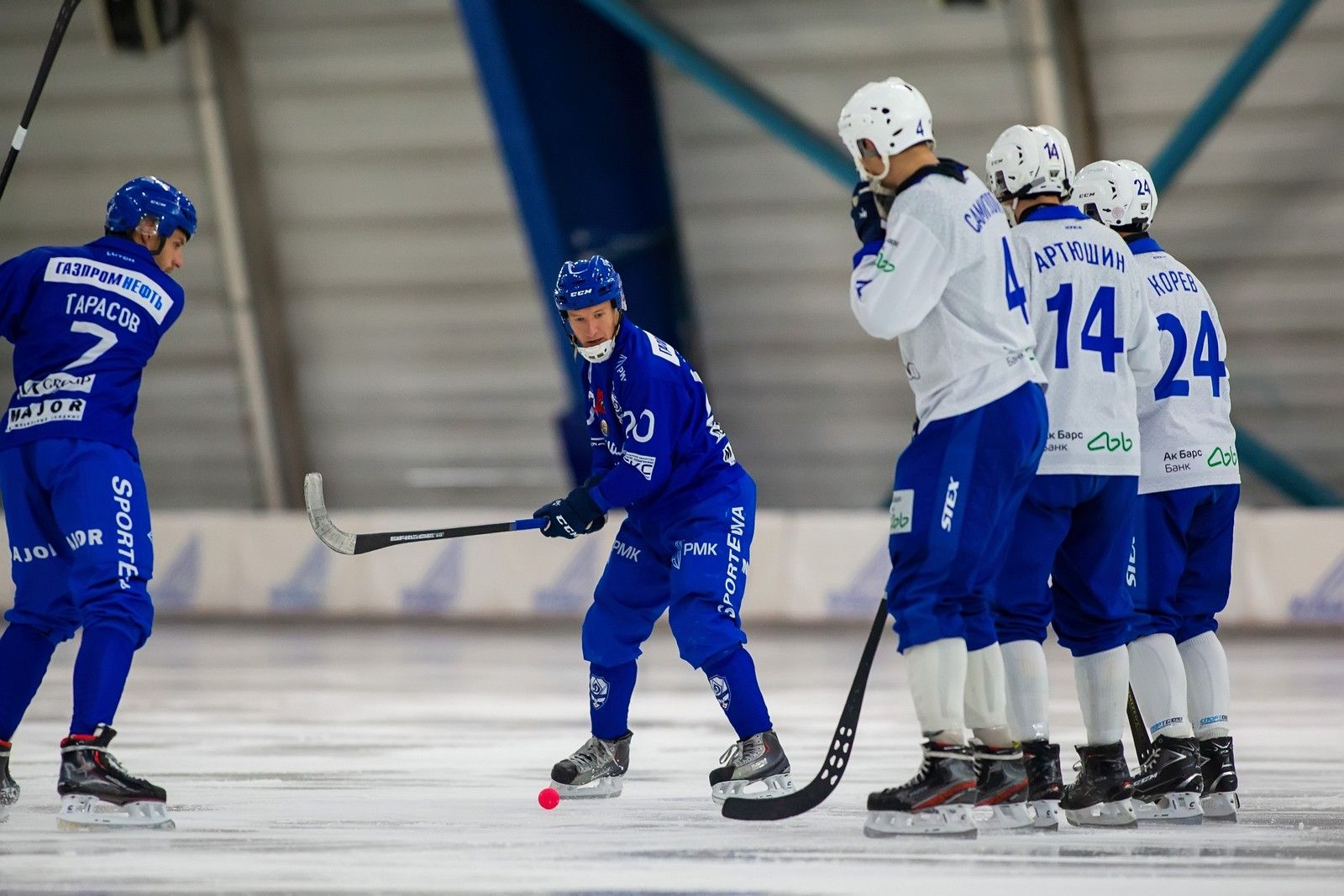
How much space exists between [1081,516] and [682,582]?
1.11 metres

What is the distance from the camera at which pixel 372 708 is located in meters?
7.12

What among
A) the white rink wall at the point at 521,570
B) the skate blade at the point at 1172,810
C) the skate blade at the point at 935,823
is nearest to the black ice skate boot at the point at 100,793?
the skate blade at the point at 935,823

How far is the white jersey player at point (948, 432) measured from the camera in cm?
398

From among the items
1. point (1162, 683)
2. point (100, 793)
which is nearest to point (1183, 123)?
point (1162, 683)

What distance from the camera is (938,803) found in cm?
399

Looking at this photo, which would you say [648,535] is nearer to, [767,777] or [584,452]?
[767,777]

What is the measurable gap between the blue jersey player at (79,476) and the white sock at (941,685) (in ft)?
6.53

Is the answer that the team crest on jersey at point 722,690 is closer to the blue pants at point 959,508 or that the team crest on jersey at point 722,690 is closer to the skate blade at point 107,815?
the blue pants at point 959,508

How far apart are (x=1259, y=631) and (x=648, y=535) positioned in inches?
268

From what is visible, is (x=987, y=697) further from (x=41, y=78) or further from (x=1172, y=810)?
(x=41, y=78)

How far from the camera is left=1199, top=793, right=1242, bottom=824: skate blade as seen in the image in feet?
14.2

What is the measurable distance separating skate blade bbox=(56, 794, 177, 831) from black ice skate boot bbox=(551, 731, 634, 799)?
3.61ft

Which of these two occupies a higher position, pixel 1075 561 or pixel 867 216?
pixel 867 216

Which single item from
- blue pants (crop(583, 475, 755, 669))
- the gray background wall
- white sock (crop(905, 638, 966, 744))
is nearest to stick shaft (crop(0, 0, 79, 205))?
blue pants (crop(583, 475, 755, 669))
